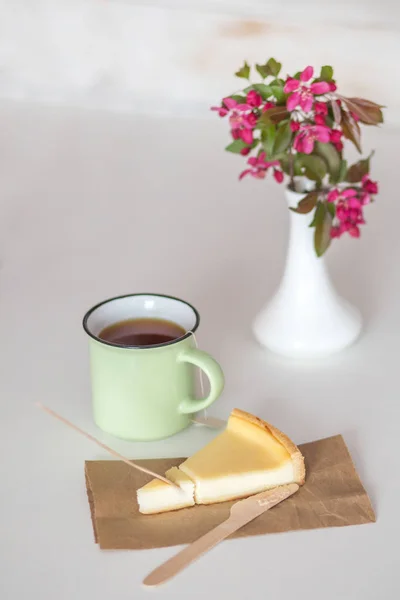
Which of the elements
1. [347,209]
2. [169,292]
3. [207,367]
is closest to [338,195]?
[347,209]

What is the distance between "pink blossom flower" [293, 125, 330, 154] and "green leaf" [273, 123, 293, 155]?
0.01 metres

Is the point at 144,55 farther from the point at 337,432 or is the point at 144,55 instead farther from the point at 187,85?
the point at 337,432

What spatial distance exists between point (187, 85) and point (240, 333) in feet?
3.63

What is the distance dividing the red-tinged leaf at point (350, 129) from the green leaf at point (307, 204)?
0.08 metres

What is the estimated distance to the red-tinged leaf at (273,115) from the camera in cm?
111

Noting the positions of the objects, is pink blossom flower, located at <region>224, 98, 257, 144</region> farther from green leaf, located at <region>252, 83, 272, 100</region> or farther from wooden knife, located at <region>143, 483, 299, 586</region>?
wooden knife, located at <region>143, 483, 299, 586</region>

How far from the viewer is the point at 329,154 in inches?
44.4

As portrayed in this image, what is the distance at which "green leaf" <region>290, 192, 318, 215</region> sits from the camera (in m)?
1.15

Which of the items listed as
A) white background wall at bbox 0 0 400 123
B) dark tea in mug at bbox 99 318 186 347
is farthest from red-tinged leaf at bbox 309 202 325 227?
white background wall at bbox 0 0 400 123

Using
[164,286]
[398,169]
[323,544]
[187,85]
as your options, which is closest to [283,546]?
[323,544]

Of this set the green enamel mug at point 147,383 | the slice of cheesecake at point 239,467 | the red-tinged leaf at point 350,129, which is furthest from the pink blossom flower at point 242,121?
the slice of cheesecake at point 239,467

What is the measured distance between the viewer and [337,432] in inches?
42.4

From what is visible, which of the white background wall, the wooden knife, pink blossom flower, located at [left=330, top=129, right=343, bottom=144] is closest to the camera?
the wooden knife

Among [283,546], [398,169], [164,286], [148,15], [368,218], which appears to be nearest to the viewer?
[283,546]
